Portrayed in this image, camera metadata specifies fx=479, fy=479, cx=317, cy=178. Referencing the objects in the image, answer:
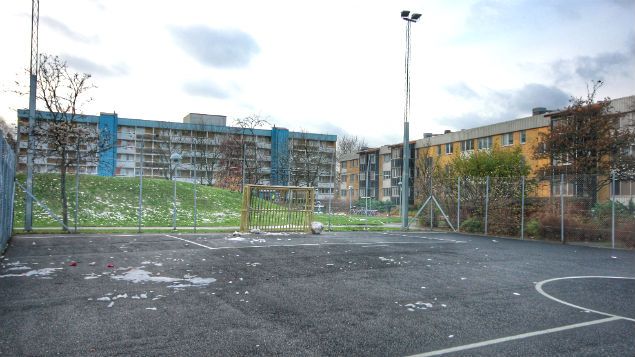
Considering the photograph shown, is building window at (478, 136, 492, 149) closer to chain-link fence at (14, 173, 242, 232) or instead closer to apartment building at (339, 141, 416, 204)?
apartment building at (339, 141, 416, 204)

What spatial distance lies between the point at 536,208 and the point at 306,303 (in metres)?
16.0

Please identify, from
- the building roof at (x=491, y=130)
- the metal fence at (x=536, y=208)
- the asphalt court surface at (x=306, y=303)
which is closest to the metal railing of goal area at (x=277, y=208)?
the asphalt court surface at (x=306, y=303)

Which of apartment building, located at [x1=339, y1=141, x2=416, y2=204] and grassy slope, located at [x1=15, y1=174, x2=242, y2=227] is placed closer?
grassy slope, located at [x1=15, y1=174, x2=242, y2=227]

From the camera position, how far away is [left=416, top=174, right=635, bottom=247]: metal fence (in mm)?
17109

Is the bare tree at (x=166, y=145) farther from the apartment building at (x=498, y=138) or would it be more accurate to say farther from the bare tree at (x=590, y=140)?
the bare tree at (x=590, y=140)

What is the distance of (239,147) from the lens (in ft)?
141

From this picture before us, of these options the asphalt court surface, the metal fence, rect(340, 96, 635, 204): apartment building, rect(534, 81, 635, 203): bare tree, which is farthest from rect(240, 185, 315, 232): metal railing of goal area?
rect(534, 81, 635, 203): bare tree

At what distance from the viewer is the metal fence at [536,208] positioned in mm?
17109

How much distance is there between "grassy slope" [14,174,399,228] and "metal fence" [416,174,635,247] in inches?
194

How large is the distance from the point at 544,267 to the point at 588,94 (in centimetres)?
2242

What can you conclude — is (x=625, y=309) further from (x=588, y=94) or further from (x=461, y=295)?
(x=588, y=94)

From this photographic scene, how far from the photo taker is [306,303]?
6980 millimetres

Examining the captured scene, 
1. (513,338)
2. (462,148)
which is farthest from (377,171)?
(513,338)

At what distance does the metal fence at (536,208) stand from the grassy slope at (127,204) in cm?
493
